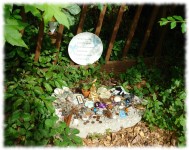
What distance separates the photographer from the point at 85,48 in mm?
3533

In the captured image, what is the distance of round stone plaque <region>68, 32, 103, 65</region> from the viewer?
3.45 meters

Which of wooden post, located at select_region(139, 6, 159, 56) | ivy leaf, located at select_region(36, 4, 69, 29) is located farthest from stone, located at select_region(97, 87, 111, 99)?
ivy leaf, located at select_region(36, 4, 69, 29)

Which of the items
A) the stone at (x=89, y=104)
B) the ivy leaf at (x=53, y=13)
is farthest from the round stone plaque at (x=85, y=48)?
the ivy leaf at (x=53, y=13)

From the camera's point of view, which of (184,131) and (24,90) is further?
→ (184,131)

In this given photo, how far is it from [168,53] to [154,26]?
1.31 feet

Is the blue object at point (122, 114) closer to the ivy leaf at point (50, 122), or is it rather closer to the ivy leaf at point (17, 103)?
the ivy leaf at point (50, 122)

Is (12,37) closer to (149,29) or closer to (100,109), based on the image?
(100,109)

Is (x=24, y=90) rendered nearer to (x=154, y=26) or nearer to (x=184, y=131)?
(x=184, y=131)

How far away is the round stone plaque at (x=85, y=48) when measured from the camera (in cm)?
345

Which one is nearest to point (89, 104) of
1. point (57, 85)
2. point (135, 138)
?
point (57, 85)

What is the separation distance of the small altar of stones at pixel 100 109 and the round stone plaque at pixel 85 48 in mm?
391

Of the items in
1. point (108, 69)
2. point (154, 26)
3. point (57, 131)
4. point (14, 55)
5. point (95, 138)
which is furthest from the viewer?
point (154, 26)

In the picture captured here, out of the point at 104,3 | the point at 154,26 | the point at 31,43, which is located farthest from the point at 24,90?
the point at 154,26

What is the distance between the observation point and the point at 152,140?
3021 mm
